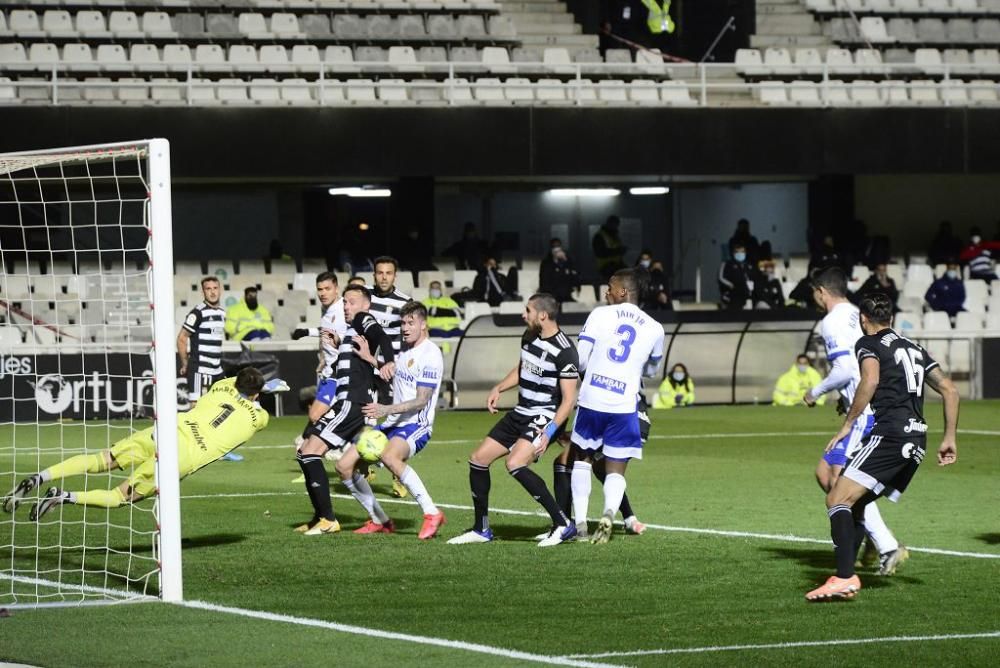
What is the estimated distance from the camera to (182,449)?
10375mm

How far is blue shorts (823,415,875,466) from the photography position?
989 centimetres

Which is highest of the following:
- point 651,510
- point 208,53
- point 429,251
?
point 208,53

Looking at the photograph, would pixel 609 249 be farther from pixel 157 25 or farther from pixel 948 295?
pixel 157 25

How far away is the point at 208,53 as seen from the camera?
2912 cm

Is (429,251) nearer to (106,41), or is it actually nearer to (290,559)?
(106,41)

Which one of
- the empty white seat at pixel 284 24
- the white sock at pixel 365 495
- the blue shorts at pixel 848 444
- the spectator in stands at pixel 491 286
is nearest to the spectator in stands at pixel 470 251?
the spectator in stands at pixel 491 286

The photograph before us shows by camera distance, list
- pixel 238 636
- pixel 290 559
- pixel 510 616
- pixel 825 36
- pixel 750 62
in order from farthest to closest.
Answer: pixel 825 36 → pixel 750 62 → pixel 290 559 → pixel 510 616 → pixel 238 636

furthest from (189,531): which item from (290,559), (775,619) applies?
(775,619)

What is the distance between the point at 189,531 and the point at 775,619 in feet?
17.3

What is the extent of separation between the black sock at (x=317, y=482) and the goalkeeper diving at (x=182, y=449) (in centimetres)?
98

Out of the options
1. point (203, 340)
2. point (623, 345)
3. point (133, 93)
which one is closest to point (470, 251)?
point (133, 93)

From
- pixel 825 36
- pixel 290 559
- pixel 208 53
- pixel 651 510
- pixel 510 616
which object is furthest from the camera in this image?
pixel 825 36

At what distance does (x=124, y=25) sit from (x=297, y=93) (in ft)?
12.0

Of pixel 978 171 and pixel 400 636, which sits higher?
pixel 978 171
